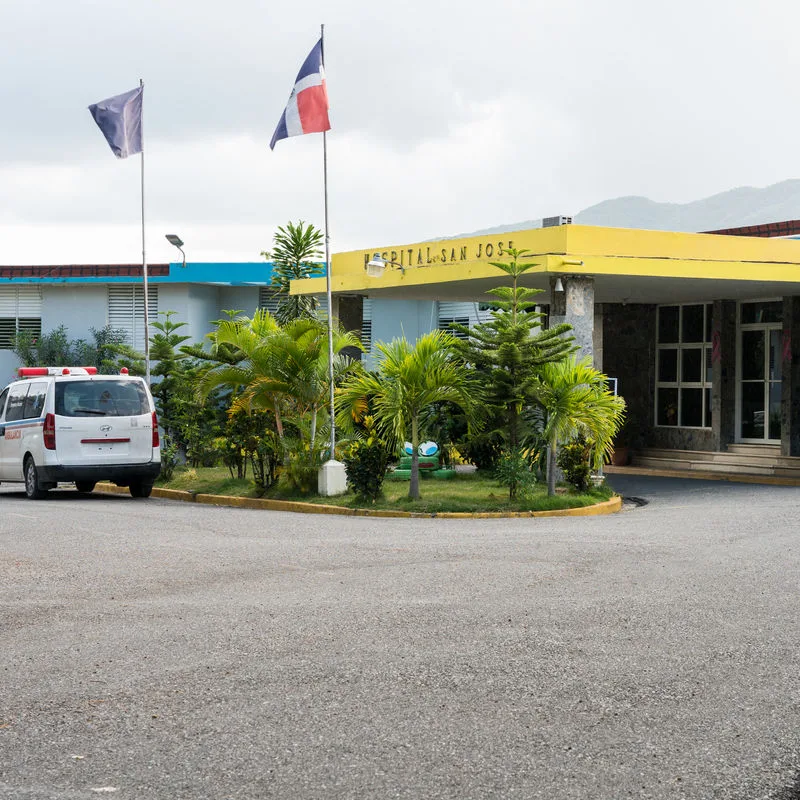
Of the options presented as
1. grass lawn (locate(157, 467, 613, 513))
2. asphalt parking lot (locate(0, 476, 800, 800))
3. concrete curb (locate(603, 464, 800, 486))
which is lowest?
concrete curb (locate(603, 464, 800, 486))

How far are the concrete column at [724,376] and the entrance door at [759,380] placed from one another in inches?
6.7

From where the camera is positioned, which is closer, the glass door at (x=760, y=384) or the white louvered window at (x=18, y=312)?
the glass door at (x=760, y=384)

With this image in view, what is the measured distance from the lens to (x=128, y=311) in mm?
36844

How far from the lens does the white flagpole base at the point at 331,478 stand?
57.7ft

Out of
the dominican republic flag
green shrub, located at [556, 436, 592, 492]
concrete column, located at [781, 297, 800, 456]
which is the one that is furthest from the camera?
concrete column, located at [781, 297, 800, 456]

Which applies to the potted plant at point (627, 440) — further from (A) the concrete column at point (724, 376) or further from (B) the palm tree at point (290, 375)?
(B) the palm tree at point (290, 375)

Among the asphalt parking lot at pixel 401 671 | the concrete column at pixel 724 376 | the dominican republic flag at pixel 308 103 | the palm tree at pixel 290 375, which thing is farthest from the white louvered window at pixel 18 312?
the asphalt parking lot at pixel 401 671

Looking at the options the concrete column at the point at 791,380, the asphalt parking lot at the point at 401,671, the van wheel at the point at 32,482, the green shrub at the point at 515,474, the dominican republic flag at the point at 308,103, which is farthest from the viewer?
the concrete column at the point at 791,380

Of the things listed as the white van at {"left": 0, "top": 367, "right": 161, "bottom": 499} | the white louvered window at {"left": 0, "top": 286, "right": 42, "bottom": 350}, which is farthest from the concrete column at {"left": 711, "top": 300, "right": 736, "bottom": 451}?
the white louvered window at {"left": 0, "top": 286, "right": 42, "bottom": 350}

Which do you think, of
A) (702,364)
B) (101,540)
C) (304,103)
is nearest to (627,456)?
(702,364)

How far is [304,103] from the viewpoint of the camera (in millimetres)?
18203

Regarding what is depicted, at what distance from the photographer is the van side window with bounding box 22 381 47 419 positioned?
18.4 meters

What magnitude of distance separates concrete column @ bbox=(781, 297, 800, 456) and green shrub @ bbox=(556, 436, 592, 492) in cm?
780

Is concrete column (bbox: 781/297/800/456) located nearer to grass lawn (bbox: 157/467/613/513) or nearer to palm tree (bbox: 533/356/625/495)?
grass lawn (bbox: 157/467/613/513)
